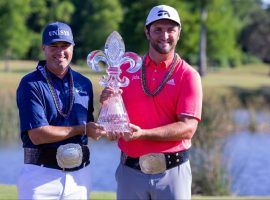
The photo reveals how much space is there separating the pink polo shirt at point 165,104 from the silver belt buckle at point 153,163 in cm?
4

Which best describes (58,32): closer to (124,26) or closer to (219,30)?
(124,26)

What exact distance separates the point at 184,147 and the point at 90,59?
893 mm

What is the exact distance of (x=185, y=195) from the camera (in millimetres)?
4602

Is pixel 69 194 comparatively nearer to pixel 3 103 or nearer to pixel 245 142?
pixel 3 103

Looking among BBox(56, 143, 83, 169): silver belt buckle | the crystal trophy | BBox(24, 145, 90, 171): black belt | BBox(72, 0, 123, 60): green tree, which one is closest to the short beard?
the crystal trophy

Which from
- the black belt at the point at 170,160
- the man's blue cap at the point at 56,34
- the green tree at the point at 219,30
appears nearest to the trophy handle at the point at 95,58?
the man's blue cap at the point at 56,34

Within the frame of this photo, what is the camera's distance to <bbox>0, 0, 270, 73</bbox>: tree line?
4534 centimetres

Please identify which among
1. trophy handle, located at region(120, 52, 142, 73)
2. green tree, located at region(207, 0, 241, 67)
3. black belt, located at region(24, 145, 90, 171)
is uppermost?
green tree, located at region(207, 0, 241, 67)

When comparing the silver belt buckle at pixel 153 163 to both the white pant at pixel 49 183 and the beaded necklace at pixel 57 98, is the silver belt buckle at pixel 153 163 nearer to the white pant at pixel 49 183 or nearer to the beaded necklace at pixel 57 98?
the white pant at pixel 49 183

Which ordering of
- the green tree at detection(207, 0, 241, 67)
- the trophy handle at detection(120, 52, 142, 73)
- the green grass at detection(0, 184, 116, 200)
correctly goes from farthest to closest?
the green tree at detection(207, 0, 241, 67) → the green grass at detection(0, 184, 116, 200) → the trophy handle at detection(120, 52, 142, 73)

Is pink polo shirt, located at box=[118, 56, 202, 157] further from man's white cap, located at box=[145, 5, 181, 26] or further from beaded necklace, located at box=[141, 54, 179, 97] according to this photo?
man's white cap, located at box=[145, 5, 181, 26]

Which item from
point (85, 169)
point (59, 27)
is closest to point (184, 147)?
point (85, 169)

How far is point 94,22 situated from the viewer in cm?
5359

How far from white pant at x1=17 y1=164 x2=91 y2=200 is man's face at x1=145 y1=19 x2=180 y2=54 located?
3.21 ft
